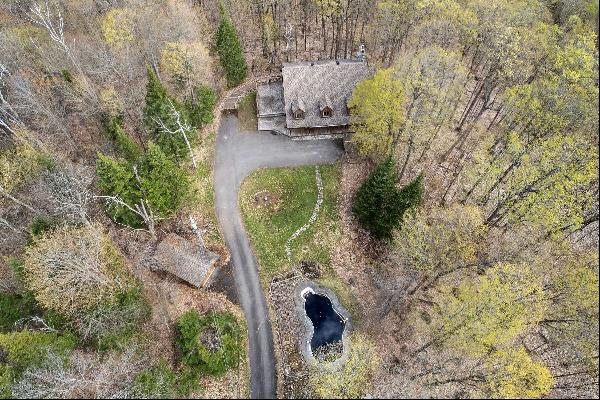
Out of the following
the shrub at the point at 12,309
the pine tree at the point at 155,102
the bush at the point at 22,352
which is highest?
the pine tree at the point at 155,102

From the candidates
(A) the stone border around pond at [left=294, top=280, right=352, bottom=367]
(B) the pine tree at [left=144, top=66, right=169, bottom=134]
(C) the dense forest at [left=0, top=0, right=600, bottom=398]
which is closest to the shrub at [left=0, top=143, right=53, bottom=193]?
(C) the dense forest at [left=0, top=0, right=600, bottom=398]

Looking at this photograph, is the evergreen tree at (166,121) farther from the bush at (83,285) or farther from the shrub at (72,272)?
the shrub at (72,272)

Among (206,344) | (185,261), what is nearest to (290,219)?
(185,261)

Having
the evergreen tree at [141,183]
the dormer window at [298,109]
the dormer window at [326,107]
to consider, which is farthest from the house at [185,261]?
the dormer window at [326,107]

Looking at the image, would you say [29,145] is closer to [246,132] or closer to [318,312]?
[246,132]

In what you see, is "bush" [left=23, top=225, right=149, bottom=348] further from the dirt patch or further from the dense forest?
the dirt patch
